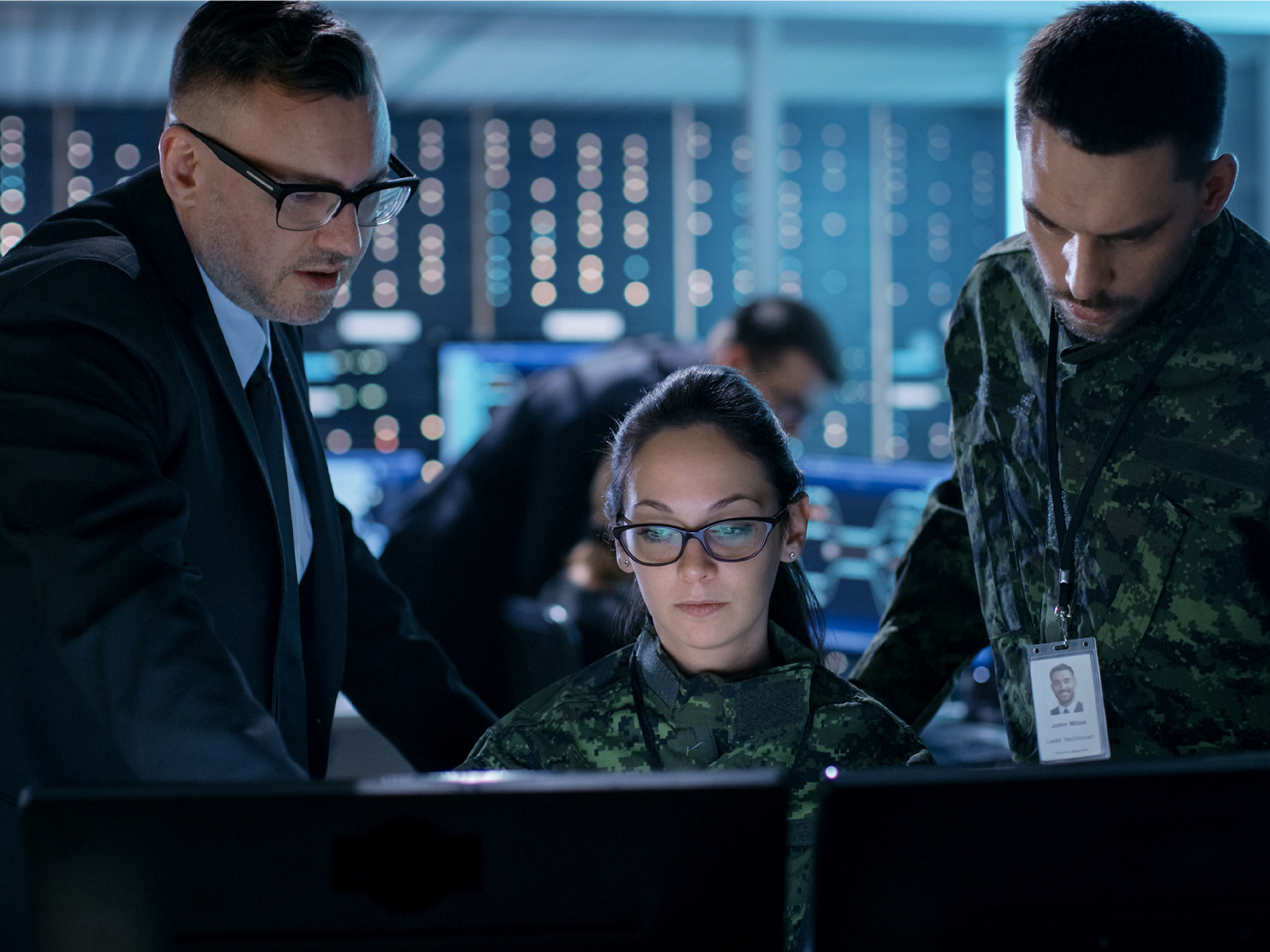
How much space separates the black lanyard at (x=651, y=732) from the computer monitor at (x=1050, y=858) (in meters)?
0.61

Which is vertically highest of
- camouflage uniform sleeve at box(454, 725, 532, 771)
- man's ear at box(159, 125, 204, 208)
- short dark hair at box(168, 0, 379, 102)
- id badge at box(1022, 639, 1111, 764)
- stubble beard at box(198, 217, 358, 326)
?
short dark hair at box(168, 0, 379, 102)

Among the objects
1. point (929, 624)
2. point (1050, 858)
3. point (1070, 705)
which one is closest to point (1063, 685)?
point (1070, 705)

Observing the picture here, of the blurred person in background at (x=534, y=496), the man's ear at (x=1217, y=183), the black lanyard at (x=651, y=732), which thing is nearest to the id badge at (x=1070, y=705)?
the black lanyard at (x=651, y=732)

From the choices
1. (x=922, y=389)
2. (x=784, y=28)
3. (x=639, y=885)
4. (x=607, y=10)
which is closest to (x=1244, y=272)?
(x=639, y=885)

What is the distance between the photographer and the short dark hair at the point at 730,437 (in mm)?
1354

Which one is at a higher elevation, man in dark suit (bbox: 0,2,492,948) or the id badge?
man in dark suit (bbox: 0,2,492,948)

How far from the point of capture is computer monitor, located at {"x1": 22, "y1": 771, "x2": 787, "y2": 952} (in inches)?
22.6

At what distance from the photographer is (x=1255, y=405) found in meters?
1.20

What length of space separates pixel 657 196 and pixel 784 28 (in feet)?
6.92

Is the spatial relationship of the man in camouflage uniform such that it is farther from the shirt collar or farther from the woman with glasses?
the shirt collar

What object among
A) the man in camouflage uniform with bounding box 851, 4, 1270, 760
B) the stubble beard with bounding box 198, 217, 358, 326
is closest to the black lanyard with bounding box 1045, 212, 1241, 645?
the man in camouflage uniform with bounding box 851, 4, 1270, 760

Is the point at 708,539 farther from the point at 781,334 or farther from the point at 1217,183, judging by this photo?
the point at 781,334

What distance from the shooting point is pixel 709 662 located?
1285mm

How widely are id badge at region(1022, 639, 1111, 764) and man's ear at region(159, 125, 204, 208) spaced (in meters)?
1.03
